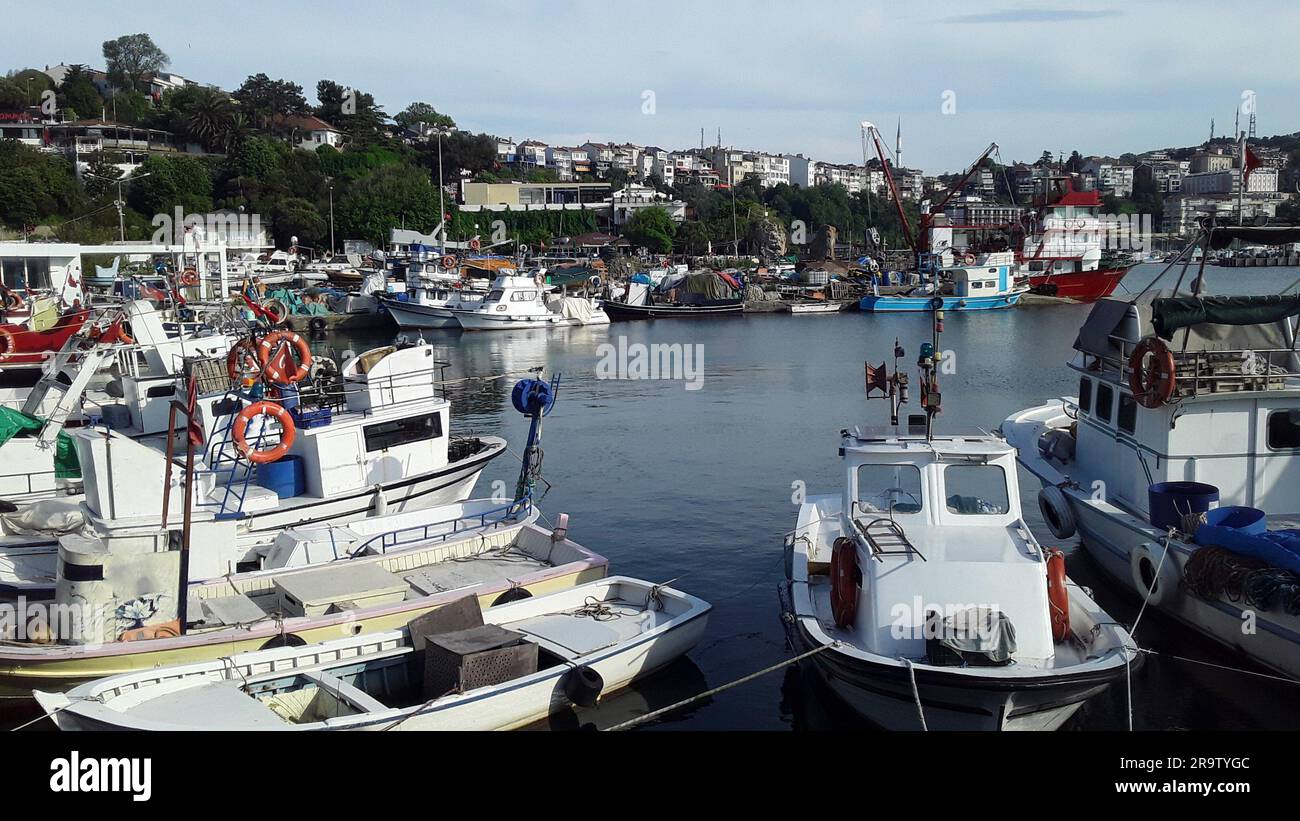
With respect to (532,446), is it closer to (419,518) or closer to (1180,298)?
(419,518)

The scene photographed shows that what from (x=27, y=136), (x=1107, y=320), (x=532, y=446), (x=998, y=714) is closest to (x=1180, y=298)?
(x=1107, y=320)

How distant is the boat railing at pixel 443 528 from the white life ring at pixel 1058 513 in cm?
815

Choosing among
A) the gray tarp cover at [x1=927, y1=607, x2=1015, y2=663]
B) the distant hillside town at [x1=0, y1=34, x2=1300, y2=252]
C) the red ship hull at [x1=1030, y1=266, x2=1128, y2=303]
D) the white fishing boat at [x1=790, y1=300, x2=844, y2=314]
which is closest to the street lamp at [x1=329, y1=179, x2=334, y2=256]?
the distant hillside town at [x1=0, y1=34, x2=1300, y2=252]

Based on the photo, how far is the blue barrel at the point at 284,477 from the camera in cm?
1634

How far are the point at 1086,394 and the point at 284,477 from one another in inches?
503

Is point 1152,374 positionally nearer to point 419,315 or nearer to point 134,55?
point 419,315

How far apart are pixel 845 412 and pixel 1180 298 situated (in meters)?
16.9

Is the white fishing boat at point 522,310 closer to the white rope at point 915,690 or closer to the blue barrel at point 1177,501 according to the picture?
the blue barrel at point 1177,501

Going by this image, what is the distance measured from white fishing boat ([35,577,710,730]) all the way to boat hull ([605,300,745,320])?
55686mm

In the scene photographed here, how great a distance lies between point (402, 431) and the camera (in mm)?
17797

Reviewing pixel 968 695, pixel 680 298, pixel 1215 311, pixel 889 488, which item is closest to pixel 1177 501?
pixel 1215 311

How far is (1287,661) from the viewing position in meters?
12.0

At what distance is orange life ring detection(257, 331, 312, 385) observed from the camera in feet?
55.6

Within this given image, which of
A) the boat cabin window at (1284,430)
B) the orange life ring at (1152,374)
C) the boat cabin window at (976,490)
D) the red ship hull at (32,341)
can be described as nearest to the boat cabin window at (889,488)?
the boat cabin window at (976,490)
